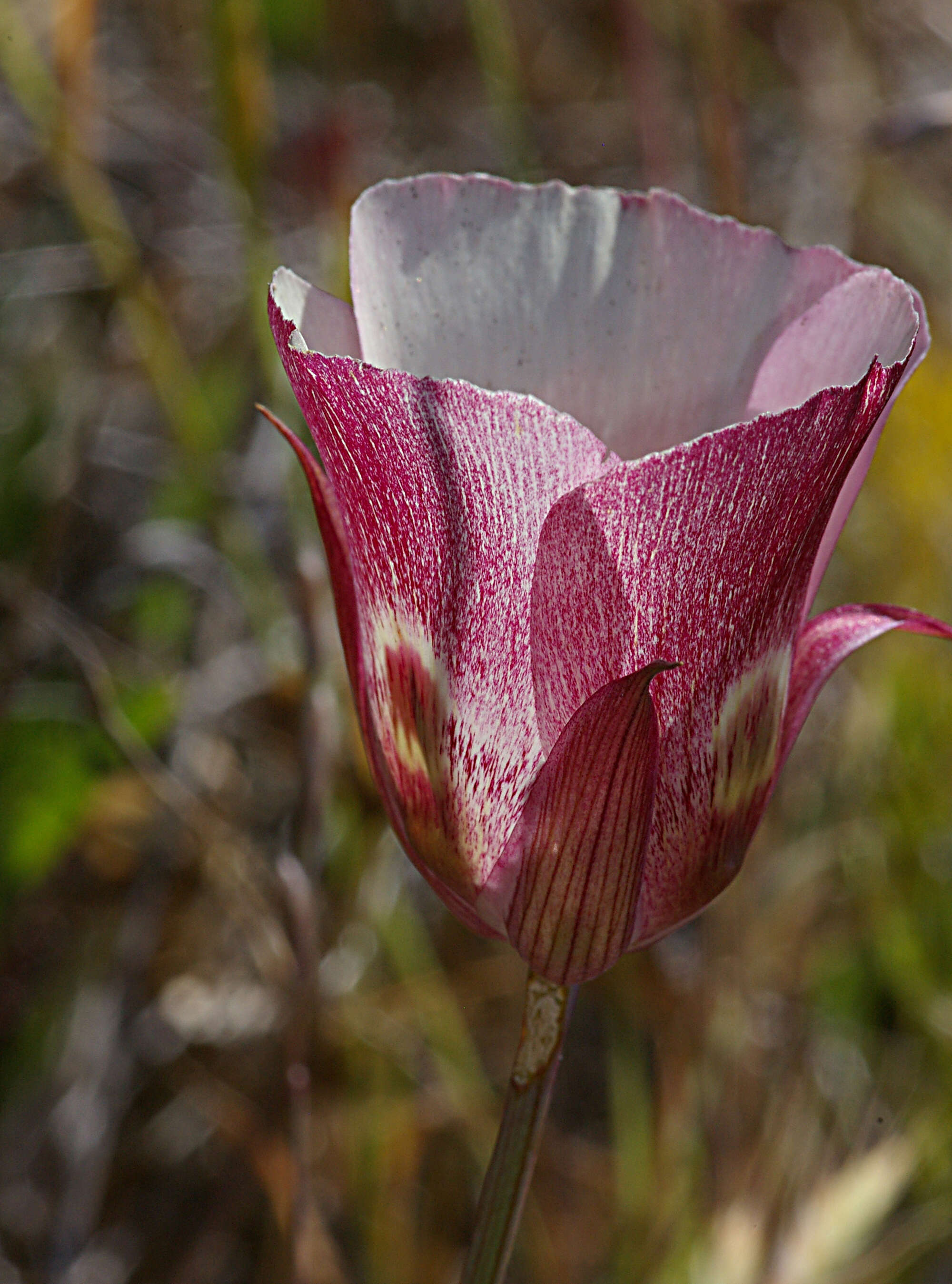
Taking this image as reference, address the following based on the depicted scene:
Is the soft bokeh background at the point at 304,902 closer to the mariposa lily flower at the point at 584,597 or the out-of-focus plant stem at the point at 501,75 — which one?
the out-of-focus plant stem at the point at 501,75

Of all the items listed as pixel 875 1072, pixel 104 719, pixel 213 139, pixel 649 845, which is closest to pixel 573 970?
pixel 649 845

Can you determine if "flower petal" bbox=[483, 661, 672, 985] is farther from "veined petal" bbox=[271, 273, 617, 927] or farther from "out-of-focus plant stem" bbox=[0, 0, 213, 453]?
"out-of-focus plant stem" bbox=[0, 0, 213, 453]

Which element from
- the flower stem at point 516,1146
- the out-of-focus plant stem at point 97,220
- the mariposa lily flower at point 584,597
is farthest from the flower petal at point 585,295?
the out-of-focus plant stem at point 97,220

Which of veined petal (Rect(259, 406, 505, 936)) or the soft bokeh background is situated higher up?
veined petal (Rect(259, 406, 505, 936))

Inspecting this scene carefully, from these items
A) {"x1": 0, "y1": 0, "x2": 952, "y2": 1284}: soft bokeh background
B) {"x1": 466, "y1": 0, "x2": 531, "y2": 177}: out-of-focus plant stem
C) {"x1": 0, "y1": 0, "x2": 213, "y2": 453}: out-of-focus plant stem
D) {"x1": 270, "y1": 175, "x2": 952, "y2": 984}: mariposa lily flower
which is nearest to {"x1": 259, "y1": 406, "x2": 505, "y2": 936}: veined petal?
{"x1": 270, "y1": 175, "x2": 952, "y2": 984}: mariposa lily flower

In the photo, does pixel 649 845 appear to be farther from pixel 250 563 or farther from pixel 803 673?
pixel 250 563

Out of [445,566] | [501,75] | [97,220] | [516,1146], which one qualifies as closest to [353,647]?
[445,566]
